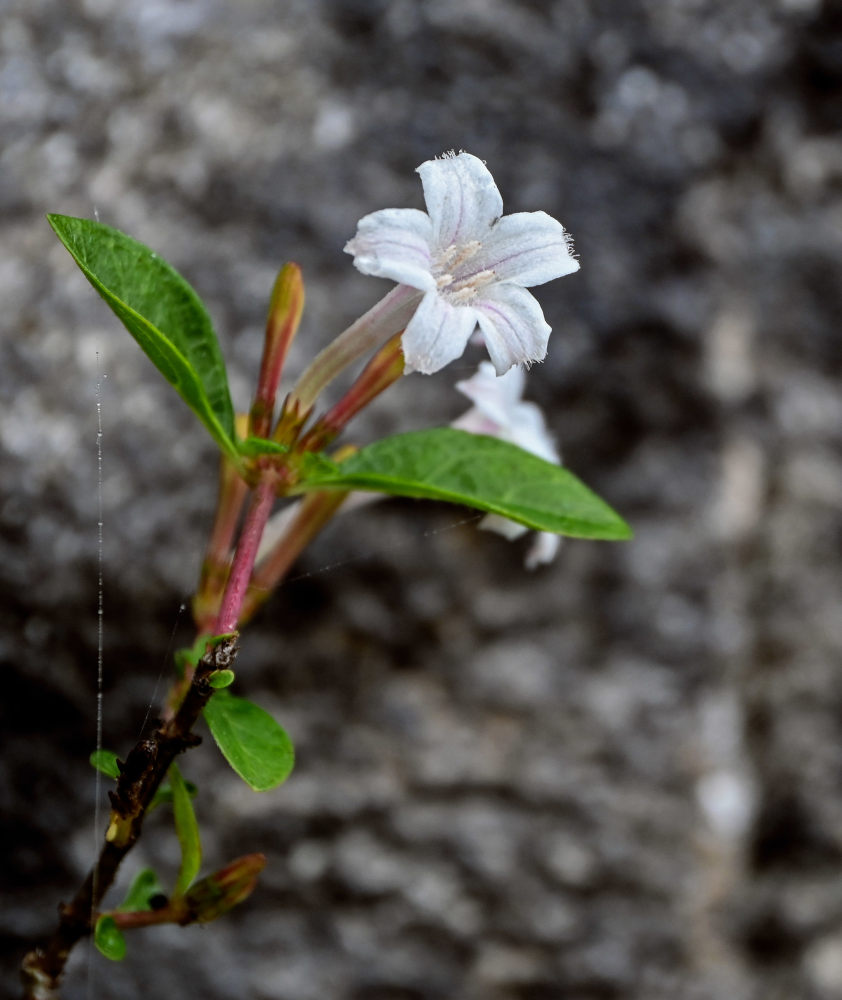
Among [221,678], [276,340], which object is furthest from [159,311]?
[221,678]

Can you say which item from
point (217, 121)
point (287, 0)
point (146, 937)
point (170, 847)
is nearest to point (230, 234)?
point (217, 121)

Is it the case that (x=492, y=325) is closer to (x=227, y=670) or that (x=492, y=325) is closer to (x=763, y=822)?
(x=227, y=670)

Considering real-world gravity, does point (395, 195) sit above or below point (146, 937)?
above

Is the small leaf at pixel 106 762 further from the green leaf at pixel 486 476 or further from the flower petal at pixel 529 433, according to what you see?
the flower petal at pixel 529 433

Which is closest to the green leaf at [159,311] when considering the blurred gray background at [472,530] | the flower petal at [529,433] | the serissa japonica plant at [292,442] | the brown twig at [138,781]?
the serissa japonica plant at [292,442]

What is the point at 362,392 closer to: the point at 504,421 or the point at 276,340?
the point at 276,340

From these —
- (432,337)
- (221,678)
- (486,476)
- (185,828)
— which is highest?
(432,337)

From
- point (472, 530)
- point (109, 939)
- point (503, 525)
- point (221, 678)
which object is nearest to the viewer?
point (221, 678)
